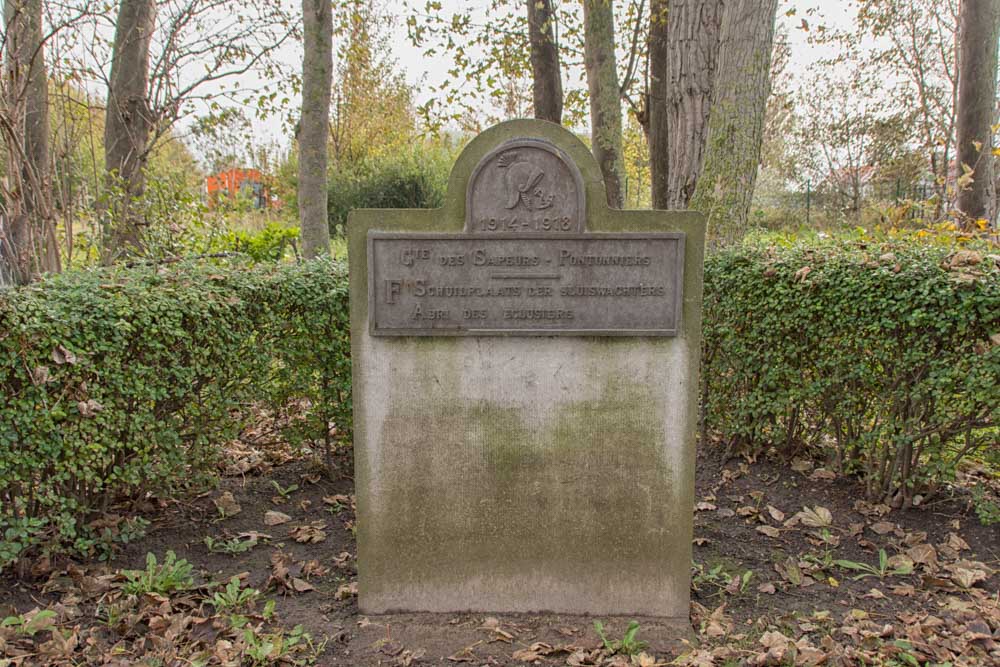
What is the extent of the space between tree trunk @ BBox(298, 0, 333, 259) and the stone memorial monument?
200 inches

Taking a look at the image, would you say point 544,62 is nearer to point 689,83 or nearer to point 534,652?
point 689,83

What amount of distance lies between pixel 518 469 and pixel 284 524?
200 centimetres

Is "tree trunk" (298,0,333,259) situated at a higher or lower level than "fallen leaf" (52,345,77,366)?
higher

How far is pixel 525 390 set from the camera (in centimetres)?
327

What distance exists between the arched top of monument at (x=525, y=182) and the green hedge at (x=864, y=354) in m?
2.03

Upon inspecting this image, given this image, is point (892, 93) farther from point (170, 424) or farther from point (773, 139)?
point (170, 424)

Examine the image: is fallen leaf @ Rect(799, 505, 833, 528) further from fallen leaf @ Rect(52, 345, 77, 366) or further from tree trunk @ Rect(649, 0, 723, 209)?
fallen leaf @ Rect(52, 345, 77, 366)

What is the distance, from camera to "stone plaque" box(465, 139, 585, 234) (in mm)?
3117

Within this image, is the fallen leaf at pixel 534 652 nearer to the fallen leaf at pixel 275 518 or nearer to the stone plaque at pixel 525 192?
the stone plaque at pixel 525 192

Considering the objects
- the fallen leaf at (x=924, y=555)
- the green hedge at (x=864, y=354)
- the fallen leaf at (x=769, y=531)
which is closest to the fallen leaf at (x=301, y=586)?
the fallen leaf at (x=769, y=531)

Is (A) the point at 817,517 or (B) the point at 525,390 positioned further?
(A) the point at 817,517

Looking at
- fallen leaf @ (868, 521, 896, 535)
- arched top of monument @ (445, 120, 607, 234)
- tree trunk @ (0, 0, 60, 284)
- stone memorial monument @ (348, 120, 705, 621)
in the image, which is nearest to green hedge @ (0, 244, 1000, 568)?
fallen leaf @ (868, 521, 896, 535)

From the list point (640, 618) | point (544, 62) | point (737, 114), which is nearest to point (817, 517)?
point (640, 618)

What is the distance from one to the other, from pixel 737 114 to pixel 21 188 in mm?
5770
